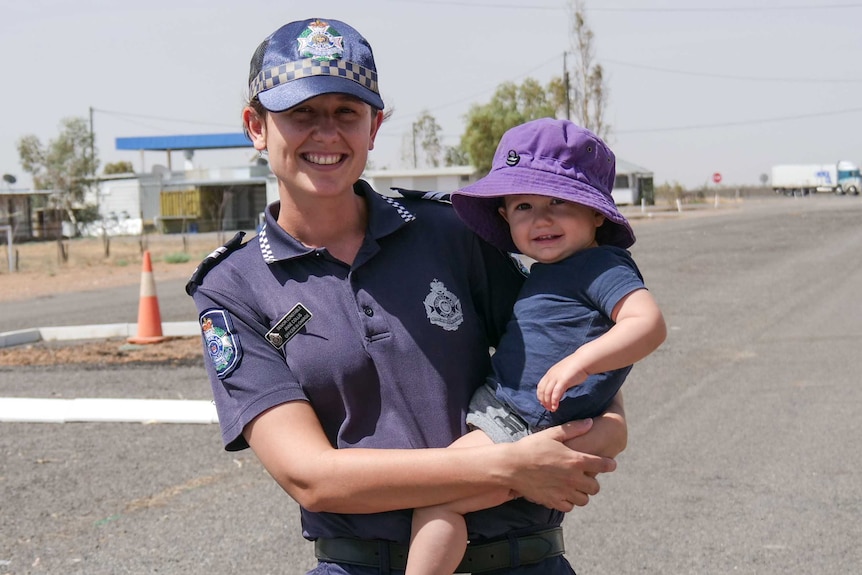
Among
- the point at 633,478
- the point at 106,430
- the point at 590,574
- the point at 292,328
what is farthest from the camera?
the point at 106,430

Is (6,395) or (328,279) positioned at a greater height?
(328,279)

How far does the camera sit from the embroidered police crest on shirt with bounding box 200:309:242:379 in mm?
2266

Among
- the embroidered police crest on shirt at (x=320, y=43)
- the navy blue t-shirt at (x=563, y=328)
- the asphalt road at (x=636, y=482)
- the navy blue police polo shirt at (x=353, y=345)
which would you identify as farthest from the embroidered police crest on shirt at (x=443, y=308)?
the asphalt road at (x=636, y=482)

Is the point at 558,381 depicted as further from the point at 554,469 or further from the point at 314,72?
the point at 314,72

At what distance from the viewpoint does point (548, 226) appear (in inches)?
98.9

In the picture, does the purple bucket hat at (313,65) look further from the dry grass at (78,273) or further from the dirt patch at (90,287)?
the dry grass at (78,273)

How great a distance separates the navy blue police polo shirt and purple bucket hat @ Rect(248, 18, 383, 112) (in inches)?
11.7

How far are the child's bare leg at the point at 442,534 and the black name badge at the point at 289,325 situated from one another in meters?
0.46

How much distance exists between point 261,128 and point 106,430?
211 inches

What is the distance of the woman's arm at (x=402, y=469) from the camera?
2090mm

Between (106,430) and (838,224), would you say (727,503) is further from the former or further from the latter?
(838,224)

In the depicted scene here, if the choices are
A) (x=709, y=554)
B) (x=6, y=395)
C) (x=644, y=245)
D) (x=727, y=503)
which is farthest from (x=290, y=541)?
(x=644, y=245)

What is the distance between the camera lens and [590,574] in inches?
185

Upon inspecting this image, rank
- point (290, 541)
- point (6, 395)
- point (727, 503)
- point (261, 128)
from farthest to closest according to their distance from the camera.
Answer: point (6, 395) < point (727, 503) < point (290, 541) < point (261, 128)
